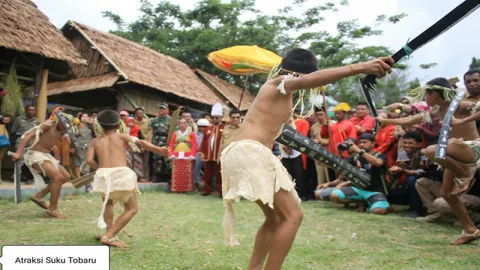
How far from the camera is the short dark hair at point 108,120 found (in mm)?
5000

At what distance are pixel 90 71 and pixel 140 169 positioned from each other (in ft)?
18.1

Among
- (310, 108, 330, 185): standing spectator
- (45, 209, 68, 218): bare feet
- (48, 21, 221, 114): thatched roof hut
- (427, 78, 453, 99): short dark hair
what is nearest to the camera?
(427, 78, 453, 99): short dark hair

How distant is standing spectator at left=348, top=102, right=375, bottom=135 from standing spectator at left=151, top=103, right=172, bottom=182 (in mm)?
4405

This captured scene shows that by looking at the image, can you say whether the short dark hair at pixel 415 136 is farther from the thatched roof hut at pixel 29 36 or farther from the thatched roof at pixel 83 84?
the thatched roof at pixel 83 84

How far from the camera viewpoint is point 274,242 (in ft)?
9.77

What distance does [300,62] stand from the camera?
10.9 feet

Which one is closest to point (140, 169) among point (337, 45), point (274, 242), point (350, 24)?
point (274, 242)

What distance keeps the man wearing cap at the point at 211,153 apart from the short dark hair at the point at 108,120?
4780 mm

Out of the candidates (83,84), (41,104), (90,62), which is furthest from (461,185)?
(90,62)

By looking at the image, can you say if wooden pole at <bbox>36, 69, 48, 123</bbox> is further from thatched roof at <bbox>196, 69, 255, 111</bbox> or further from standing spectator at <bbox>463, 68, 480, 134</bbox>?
standing spectator at <bbox>463, 68, 480, 134</bbox>

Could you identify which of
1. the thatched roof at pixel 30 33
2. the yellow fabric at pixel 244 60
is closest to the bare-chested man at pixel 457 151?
the yellow fabric at pixel 244 60

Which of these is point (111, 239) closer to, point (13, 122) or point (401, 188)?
point (401, 188)

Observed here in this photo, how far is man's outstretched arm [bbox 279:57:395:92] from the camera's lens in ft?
9.54

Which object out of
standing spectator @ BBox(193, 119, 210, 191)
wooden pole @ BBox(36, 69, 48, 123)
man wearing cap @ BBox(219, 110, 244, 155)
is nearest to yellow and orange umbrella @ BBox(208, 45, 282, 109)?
man wearing cap @ BBox(219, 110, 244, 155)
